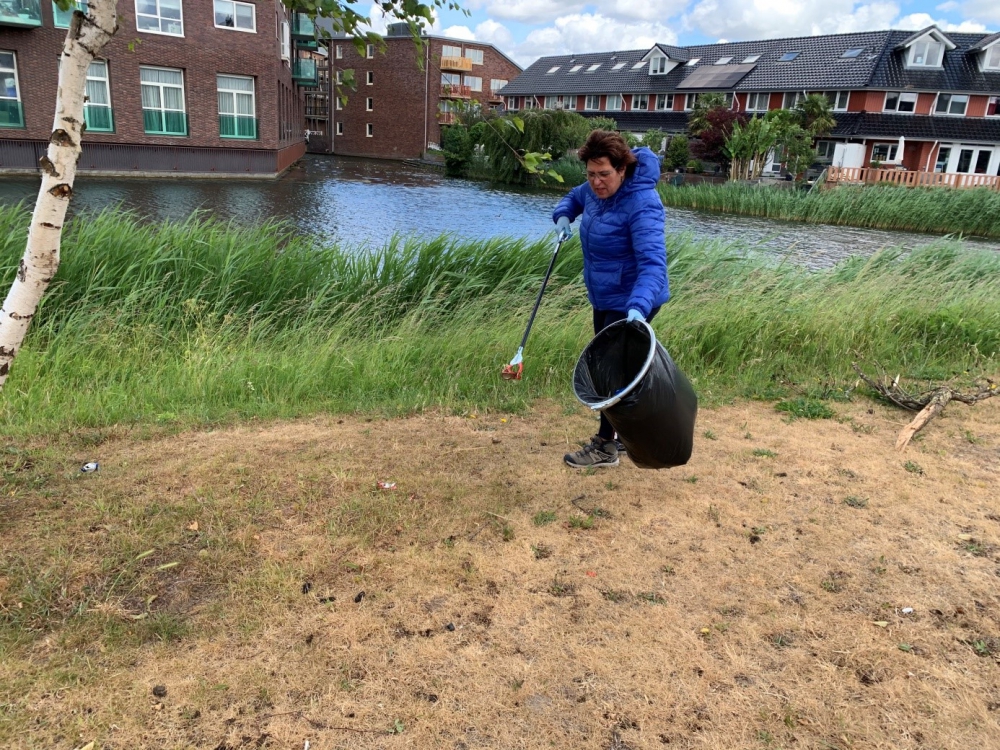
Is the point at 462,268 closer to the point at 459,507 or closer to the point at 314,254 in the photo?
the point at 314,254

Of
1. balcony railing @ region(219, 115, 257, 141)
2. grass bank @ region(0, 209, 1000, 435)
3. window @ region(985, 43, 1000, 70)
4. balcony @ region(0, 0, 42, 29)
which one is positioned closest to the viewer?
grass bank @ region(0, 209, 1000, 435)

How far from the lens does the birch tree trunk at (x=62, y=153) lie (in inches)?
91.3

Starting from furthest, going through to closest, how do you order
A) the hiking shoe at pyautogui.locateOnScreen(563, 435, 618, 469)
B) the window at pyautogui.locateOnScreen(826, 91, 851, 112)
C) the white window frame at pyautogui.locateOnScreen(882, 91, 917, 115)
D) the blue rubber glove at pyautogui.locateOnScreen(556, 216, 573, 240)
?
the window at pyautogui.locateOnScreen(826, 91, 851, 112) < the white window frame at pyautogui.locateOnScreen(882, 91, 917, 115) < the blue rubber glove at pyautogui.locateOnScreen(556, 216, 573, 240) < the hiking shoe at pyautogui.locateOnScreen(563, 435, 618, 469)

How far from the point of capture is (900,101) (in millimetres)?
35500

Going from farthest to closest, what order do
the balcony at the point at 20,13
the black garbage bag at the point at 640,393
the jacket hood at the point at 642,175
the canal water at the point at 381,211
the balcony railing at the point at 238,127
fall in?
the balcony railing at the point at 238,127 < the balcony at the point at 20,13 < the canal water at the point at 381,211 < the jacket hood at the point at 642,175 < the black garbage bag at the point at 640,393

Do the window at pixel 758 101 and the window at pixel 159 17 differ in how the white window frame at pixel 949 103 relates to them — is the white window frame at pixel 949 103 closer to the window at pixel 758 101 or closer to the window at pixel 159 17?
the window at pixel 758 101

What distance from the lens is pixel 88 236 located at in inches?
262

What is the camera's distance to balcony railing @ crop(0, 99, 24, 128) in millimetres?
22302

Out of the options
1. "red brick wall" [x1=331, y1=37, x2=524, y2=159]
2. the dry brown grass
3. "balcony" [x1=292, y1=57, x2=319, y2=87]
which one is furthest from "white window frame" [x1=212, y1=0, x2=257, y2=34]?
the dry brown grass

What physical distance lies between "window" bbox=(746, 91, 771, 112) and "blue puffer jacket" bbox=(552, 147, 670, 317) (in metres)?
41.1

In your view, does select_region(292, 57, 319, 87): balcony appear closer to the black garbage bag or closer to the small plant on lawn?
the small plant on lawn

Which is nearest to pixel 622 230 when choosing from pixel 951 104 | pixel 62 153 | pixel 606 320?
pixel 606 320

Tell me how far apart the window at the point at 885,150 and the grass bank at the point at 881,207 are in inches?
536

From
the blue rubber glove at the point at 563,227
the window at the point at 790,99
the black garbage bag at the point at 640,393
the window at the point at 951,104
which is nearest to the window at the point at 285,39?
the window at the point at 790,99
